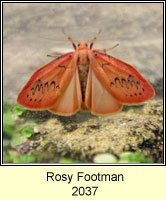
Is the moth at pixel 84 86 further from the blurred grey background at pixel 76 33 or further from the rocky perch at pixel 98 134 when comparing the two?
the blurred grey background at pixel 76 33

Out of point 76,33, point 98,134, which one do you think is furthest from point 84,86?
point 76,33

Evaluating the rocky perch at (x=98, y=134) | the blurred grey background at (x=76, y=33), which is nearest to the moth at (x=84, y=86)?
the rocky perch at (x=98, y=134)

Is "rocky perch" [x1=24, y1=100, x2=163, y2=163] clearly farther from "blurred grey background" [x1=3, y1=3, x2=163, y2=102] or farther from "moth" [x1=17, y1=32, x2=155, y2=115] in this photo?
"blurred grey background" [x1=3, y1=3, x2=163, y2=102]

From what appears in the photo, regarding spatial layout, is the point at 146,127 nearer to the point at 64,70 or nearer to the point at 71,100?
the point at 71,100

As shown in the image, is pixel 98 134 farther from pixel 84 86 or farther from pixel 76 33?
pixel 76 33

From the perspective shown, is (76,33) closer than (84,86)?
No
